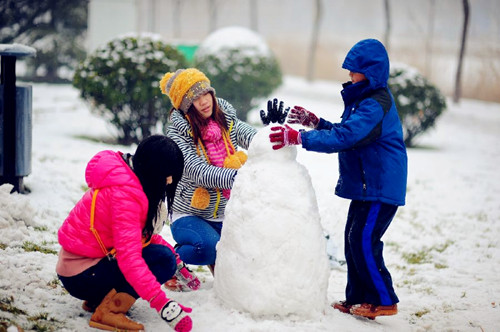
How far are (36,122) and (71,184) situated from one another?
16.0 ft

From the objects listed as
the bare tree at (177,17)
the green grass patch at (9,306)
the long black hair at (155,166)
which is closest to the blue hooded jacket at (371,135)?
the long black hair at (155,166)

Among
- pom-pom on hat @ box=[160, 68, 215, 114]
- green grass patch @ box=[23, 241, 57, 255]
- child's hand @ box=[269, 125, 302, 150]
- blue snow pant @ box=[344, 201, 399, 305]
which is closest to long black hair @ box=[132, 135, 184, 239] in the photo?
child's hand @ box=[269, 125, 302, 150]

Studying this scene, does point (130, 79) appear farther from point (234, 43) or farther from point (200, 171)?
point (200, 171)

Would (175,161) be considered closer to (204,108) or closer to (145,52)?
(204,108)

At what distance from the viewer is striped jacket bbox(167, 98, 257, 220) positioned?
359 centimetres

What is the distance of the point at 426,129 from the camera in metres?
10.2

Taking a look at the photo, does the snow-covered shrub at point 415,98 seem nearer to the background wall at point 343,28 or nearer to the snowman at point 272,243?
the snowman at point 272,243

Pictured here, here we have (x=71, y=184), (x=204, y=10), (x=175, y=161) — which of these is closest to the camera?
(x=175, y=161)

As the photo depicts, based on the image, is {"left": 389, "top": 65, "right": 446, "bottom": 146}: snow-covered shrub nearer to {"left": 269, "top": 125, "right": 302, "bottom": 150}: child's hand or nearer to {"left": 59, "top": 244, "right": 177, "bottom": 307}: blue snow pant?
{"left": 269, "top": 125, "right": 302, "bottom": 150}: child's hand

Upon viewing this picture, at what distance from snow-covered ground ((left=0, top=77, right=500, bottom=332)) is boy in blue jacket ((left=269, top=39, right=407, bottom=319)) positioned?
224 mm

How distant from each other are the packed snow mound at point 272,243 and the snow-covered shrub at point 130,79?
5075mm

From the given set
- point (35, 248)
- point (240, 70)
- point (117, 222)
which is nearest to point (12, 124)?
point (35, 248)

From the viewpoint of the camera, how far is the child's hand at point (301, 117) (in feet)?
11.2

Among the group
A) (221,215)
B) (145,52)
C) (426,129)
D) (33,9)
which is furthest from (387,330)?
(33,9)
